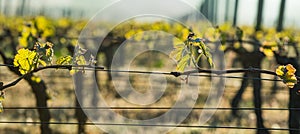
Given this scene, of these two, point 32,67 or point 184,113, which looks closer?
point 32,67

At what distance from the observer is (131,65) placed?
10.1 meters

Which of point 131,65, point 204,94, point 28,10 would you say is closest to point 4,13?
point 28,10

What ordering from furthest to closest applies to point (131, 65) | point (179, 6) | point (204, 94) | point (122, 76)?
point (131, 65) < point (122, 76) < point (204, 94) < point (179, 6)

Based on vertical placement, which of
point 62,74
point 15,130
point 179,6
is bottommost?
point 15,130

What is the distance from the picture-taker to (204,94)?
21.8ft

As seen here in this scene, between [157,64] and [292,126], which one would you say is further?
[157,64]

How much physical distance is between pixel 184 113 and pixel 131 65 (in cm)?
466

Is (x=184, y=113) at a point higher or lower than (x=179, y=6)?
lower

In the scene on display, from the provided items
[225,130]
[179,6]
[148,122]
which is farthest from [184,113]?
[179,6]

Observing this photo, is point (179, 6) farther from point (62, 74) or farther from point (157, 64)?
point (157, 64)

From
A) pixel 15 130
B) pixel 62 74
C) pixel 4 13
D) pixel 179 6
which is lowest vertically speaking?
pixel 15 130

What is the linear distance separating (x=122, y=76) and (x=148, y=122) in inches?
104

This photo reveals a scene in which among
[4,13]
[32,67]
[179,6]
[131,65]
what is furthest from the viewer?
[4,13]

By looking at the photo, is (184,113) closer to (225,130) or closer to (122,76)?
(225,130)
